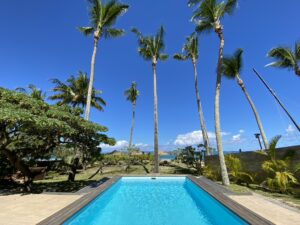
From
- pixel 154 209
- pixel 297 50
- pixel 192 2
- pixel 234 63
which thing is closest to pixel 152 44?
pixel 192 2

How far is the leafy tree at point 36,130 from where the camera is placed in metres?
6.90

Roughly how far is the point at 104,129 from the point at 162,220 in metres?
5.29

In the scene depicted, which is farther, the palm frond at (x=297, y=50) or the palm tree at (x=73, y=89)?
the palm tree at (x=73, y=89)

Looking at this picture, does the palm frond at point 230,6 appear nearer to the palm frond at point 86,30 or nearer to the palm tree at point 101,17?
the palm tree at point 101,17

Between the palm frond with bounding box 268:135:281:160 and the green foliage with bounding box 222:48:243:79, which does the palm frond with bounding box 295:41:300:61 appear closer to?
the green foliage with bounding box 222:48:243:79

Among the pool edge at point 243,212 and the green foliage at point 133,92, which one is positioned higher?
the green foliage at point 133,92

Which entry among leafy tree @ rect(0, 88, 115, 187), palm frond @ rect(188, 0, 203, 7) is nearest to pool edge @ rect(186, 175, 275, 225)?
leafy tree @ rect(0, 88, 115, 187)

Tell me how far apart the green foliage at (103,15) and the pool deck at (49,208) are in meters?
12.3

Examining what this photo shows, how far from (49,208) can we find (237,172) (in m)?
10.2

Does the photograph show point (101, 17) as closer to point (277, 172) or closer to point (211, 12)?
point (211, 12)

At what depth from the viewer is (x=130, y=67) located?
1151 inches

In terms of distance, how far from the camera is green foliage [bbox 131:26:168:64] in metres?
→ 19.1

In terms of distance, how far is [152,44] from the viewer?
62.8 feet

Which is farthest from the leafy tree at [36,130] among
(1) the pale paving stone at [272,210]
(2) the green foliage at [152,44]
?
(2) the green foliage at [152,44]
